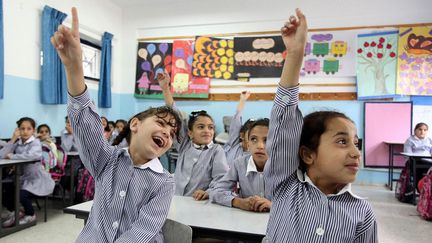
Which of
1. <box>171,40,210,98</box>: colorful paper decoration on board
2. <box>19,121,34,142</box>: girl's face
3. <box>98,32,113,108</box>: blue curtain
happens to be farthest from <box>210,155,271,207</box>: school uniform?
<box>98,32,113,108</box>: blue curtain

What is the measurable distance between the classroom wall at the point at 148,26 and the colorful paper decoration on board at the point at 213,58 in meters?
0.27

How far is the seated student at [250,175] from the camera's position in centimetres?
163

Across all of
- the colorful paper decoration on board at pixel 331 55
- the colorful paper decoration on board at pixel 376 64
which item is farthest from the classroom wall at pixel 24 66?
the colorful paper decoration on board at pixel 376 64

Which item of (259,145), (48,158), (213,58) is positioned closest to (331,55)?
(213,58)

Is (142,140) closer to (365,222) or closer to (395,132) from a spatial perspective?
(365,222)

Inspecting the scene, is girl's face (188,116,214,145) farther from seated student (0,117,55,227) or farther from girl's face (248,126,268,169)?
seated student (0,117,55,227)

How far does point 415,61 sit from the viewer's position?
5477 millimetres

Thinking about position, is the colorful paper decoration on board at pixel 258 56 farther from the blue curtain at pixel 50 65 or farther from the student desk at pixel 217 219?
the student desk at pixel 217 219

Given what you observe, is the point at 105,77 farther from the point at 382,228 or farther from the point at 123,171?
the point at 123,171

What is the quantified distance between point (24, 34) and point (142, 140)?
418 centimetres

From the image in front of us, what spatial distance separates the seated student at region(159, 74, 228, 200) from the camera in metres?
2.20

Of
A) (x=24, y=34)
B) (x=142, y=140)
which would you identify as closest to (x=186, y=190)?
(x=142, y=140)

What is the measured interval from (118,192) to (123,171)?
9 centimetres

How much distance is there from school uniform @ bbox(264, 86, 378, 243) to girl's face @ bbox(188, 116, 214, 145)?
4.42ft
